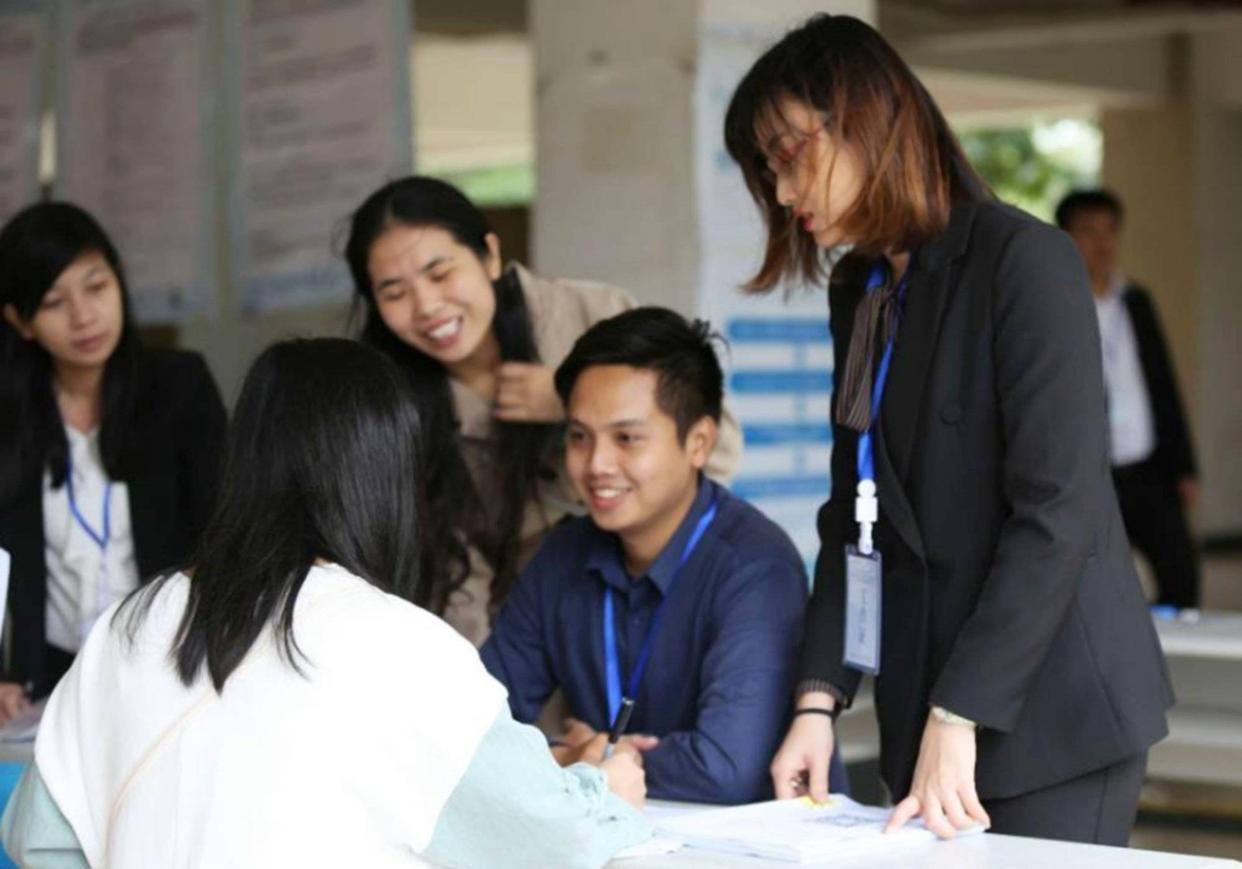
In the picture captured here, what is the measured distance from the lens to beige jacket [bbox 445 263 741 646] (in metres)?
3.26

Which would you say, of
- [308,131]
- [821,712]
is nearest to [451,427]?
[821,712]

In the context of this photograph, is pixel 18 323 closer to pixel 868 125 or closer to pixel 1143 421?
pixel 868 125

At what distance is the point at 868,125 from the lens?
2.23 metres

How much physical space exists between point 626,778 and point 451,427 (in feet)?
2.98

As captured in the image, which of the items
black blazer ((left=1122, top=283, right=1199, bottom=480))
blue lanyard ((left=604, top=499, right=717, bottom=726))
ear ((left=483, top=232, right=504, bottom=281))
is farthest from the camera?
black blazer ((left=1122, top=283, right=1199, bottom=480))

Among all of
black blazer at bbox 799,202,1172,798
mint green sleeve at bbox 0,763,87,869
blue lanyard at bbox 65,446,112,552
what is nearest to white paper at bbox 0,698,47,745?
blue lanyard at bbox 65,446,112,552

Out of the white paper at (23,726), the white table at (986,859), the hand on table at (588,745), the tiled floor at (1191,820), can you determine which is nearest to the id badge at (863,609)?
the white table at (986,859)

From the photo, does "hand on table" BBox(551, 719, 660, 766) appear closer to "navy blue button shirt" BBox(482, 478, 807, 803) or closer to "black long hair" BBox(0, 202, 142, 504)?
"navy blue button shirt" BBox(482, 478, 807, 803)

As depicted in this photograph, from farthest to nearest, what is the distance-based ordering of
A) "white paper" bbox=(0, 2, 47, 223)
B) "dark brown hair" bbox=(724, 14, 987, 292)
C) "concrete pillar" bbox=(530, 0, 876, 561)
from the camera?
1. "white paper" bbox=(0, 2, 47, 223)
2. "concrete pillar" bbox=(530, 0, 876, 561)
3. "dark brown hair" bbox=(724, 14, 987, 292)

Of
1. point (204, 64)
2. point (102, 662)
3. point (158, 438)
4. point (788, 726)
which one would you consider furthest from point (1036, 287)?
point (204, 64)

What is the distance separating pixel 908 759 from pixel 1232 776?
1.76m

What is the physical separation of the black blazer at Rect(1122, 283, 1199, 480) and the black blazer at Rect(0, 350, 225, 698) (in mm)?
3166

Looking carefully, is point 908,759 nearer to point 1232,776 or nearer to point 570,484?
point 570,484

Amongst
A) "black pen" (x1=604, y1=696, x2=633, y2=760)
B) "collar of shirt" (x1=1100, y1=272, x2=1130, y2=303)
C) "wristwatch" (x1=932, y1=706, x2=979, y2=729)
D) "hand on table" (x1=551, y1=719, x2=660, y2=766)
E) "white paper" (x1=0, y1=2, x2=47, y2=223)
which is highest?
"white paper" (x1=0, y1=2, x2=47, y2=223)
